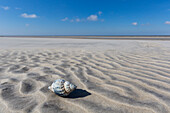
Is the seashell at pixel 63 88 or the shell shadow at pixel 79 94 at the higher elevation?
the seashell at pixel 63 88

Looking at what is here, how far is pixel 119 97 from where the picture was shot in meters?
1.75

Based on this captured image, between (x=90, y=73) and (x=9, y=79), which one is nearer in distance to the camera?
(x=9, y=79)

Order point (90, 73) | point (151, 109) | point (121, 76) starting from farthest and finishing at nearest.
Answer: point (90, 73) → point (121, 76) → point (151, 109)

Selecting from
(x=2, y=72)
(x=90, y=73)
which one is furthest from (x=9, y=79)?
(x=90, y=73)

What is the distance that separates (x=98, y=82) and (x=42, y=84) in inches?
36.4

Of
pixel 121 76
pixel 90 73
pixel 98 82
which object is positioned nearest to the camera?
pixel 98 82

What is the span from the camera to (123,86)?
209cm

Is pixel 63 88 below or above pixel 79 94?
above

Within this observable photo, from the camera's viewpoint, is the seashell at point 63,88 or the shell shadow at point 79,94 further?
the shell shadow at point 79,94

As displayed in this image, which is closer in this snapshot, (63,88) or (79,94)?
(63,88)

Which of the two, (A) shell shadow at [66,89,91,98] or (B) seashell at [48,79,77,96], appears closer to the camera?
(B) seashell at [48,79,77,96]

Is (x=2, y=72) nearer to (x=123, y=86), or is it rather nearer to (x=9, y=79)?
(x=9, y=79)

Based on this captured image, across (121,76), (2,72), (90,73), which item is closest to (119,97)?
(121,76)

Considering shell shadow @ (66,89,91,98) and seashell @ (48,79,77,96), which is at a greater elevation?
→ seashell @ (48,79,77,96)
